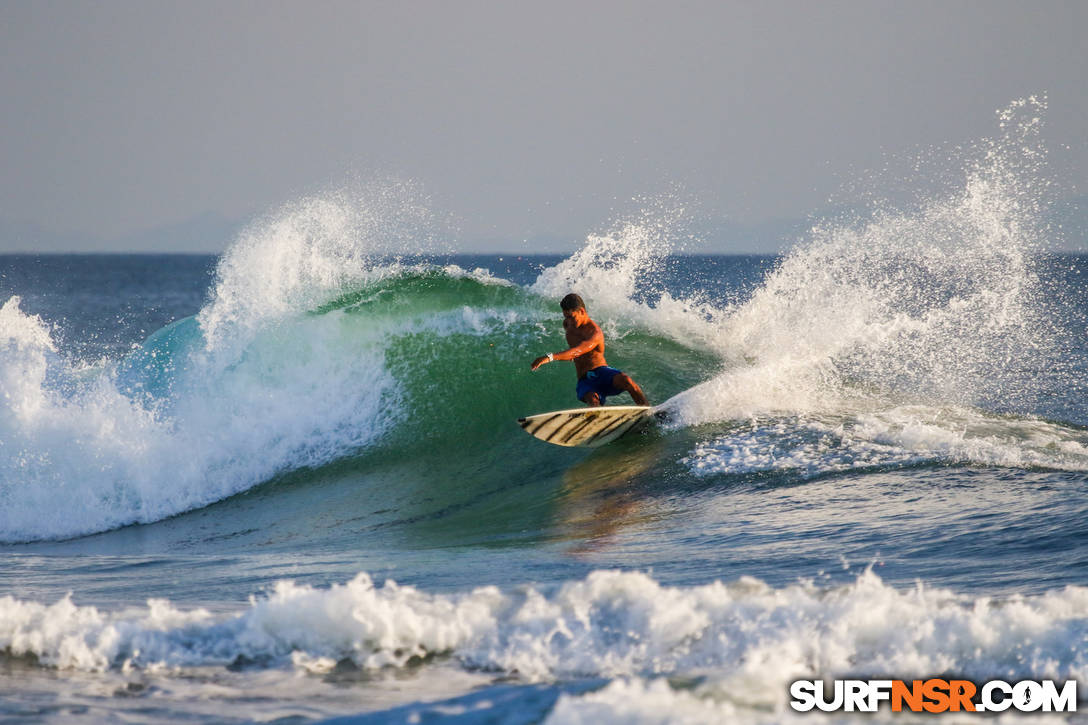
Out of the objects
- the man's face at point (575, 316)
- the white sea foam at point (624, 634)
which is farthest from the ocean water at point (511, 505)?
the man's face at point (575, 316)

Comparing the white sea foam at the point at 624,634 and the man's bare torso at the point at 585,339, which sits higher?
the man's bare torso at the point at 585,339

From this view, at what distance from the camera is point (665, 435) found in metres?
9.49

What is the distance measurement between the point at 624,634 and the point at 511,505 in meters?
4.56

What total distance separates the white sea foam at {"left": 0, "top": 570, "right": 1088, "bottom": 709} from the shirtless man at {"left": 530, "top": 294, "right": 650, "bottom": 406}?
4944mm

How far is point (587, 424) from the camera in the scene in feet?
30.3

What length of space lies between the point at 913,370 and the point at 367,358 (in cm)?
841

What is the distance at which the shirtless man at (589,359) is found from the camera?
9.26 metres

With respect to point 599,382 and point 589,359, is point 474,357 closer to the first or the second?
point 589,359

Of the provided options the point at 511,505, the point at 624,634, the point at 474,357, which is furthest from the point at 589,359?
the point at 624,634

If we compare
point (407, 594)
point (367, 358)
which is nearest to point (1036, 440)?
point (407, 594)

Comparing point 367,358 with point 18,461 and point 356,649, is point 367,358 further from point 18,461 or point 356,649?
point 356,649

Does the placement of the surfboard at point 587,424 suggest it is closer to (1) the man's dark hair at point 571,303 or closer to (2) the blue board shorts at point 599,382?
(2) the blue board shorts at point 599,382

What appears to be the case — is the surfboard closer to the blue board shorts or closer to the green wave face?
the blue board shorts

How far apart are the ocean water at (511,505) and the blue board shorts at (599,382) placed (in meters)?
0.59
